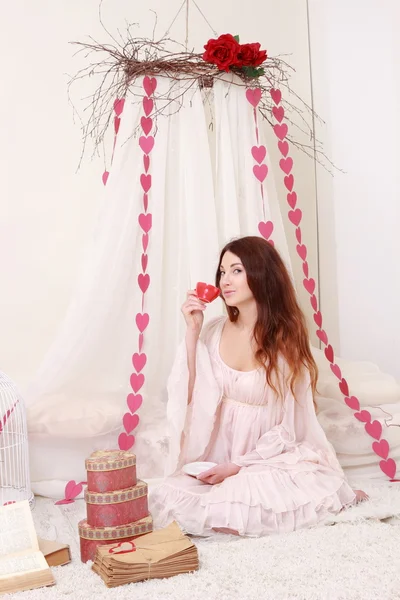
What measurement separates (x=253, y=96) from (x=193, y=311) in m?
1.17

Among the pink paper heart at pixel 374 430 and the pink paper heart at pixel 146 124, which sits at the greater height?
the pink paper heart at pixel 146 124

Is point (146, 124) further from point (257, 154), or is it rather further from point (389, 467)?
point (389, 467)

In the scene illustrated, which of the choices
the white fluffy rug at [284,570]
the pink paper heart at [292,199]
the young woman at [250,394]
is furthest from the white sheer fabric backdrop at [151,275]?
the white fluffy rug at [284,570]

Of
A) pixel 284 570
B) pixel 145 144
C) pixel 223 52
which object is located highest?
pixel 223 52

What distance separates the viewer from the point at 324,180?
475 cm

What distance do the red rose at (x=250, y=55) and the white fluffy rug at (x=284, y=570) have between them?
6.74 feet

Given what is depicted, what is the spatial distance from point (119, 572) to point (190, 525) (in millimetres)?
535

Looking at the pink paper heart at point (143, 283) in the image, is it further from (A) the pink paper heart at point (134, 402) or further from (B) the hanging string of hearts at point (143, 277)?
(A) the pink paper heart at point (134, 402)

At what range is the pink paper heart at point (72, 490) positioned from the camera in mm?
3139

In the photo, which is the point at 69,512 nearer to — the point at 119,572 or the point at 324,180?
the point at 119,572

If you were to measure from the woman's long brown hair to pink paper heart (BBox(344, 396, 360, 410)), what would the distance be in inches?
16.6

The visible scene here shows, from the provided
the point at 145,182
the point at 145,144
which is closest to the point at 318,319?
the point at 145,182

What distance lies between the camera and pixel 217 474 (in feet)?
9.27

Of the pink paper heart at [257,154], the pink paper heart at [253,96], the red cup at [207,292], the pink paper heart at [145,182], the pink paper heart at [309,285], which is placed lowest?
the red cup at [207,292]
